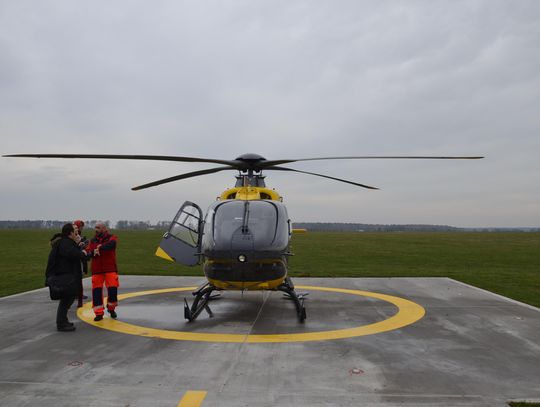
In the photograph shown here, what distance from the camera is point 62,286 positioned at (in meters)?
7.05

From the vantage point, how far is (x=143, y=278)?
13984mm

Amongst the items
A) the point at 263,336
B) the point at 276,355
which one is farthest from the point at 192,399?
the point at 263,336

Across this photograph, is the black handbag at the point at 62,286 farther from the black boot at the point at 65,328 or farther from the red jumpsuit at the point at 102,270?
the red jumpsuit at the point at 102,270

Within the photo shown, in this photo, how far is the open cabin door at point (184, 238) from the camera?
9.35 metres

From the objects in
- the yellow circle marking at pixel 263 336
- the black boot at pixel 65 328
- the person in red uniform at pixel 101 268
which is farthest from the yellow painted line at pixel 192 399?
the person in red uniform at pixel 101 268

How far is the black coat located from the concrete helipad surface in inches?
41.6

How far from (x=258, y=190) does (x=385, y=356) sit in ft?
14.8

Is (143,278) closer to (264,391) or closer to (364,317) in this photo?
(364,317)

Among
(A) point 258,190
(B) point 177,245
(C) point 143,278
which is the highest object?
(A) point 258,190

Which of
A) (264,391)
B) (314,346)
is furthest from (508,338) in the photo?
(264,391)

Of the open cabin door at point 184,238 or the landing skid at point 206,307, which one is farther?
the open cabin door at point 184,238

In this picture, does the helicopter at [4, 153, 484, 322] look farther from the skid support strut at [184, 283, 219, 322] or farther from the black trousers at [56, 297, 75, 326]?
the black trousers at [56, 297, 75, 326]

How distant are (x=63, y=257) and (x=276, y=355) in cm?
408

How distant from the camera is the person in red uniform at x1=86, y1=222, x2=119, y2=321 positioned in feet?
25.9
